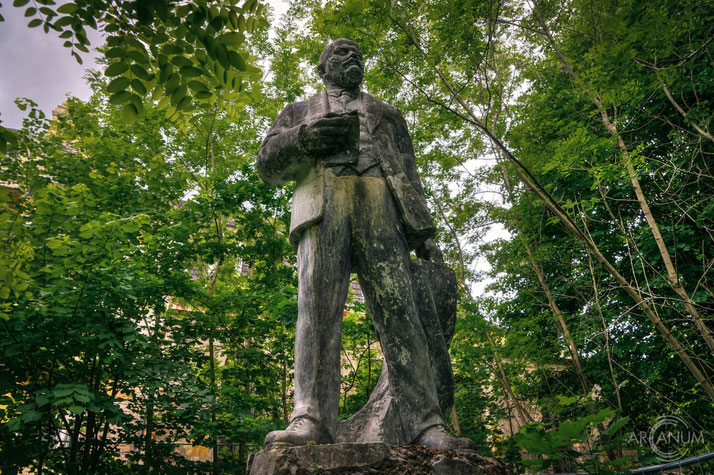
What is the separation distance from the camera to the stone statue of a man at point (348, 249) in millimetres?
2633

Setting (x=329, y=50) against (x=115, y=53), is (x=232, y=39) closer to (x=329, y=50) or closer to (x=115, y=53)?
(x=115, y=53)

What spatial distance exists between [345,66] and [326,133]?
2.74 feet

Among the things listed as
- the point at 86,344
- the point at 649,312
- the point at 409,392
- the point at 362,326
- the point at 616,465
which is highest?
the point at 362,326

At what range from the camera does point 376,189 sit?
3033 millimetres

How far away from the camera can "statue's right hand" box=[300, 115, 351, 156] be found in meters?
2.79

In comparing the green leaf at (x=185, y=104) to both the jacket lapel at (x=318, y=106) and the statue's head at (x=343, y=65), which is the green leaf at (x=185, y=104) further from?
the statue's head at (x=343, y=65)

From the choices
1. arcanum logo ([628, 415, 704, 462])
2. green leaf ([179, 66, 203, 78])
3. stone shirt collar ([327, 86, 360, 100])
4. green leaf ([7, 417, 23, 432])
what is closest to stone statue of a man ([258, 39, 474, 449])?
stone shirt collar ([327, 86, 360, 100])

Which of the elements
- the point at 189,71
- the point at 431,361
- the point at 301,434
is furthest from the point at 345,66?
the point at 301,434

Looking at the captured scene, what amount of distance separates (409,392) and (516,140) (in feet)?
24.0

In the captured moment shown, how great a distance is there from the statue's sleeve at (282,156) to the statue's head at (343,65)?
1.86 feet

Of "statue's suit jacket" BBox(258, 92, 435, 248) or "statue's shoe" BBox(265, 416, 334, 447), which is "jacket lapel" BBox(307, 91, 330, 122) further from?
"statue's shoe" BBox(265, 416, 334, 447)

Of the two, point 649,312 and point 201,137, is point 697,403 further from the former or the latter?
point 201,137

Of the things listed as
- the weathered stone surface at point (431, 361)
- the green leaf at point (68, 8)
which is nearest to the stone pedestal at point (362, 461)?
the weathered stone surface at point (431, 361)

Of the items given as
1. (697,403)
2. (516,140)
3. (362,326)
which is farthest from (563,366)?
(362,326)
